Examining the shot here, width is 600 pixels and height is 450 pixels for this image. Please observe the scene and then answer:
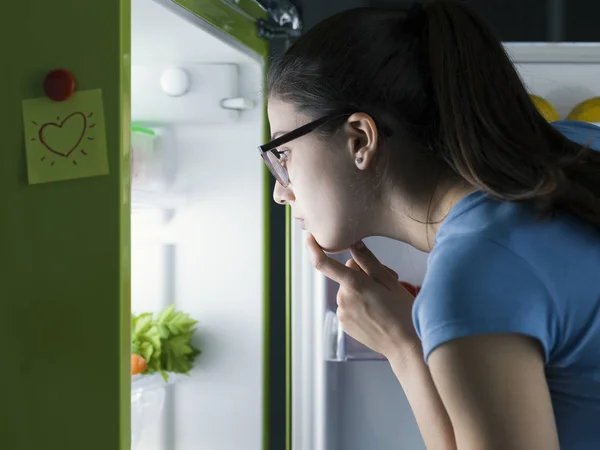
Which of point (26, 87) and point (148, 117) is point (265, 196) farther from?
point (26, 87)

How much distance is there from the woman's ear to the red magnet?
328mm

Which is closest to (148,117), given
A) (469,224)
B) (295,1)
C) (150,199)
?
(150,199)

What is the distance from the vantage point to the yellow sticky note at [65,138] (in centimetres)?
96

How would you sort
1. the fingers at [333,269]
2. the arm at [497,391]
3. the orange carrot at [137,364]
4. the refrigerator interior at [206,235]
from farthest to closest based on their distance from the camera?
the refrigerator interior at [206,235] < the orange carrot at [137,364] < the fingers at [333,269] < the arm at [497,391]

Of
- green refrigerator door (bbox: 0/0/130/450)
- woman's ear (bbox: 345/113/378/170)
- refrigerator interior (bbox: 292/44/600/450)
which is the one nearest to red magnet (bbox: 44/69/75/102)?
green refrigerator door (bbox: 0/0/130/450)

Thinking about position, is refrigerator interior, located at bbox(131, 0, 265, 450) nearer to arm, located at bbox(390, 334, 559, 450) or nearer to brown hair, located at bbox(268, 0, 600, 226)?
brown hair, located at bbox(268, 0, 600, 226)

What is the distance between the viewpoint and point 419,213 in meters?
0.90

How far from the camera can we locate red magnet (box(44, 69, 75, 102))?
946 mm

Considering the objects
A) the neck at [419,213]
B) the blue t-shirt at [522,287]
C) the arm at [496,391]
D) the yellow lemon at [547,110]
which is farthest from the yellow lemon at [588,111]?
the arm at [496,391]

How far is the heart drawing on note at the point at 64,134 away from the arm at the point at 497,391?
0.50m

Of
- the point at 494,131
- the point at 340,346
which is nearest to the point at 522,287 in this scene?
the point at 494,131

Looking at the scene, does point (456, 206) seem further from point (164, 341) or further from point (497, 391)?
point (164, 341)

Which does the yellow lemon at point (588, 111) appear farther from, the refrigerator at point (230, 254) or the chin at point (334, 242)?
the chin at point (334, 242)

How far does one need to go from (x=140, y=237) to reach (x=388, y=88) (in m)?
0.83
